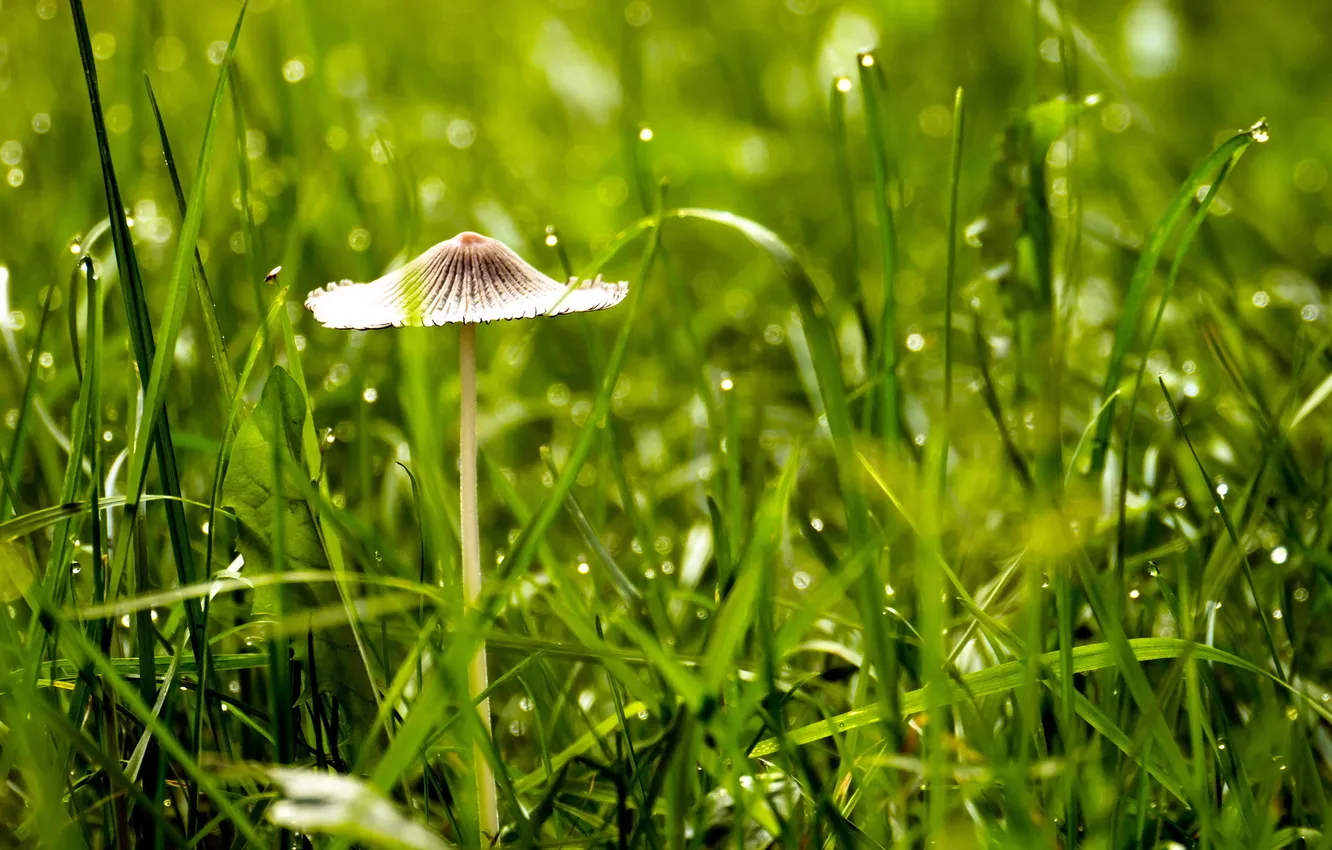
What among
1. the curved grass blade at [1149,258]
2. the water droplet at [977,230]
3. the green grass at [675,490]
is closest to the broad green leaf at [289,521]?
the green grass at [675,490]

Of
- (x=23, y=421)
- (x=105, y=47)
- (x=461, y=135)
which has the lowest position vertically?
(x=23, y=421)

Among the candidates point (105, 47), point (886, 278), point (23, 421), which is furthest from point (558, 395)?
point (105, 47)

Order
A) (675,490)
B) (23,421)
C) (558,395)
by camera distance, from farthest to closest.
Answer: (558,395) → (675,490) → (23,421)

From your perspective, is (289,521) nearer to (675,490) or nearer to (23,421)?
(23,421)

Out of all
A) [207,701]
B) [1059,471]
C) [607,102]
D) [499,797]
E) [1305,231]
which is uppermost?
Result: [607,102]

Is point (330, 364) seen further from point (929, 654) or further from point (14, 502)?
point (929, 654)

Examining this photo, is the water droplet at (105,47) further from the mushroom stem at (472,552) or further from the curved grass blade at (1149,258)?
the curved grass blade at (1149,258)

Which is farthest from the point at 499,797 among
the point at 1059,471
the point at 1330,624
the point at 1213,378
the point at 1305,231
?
the point at 1305,231
